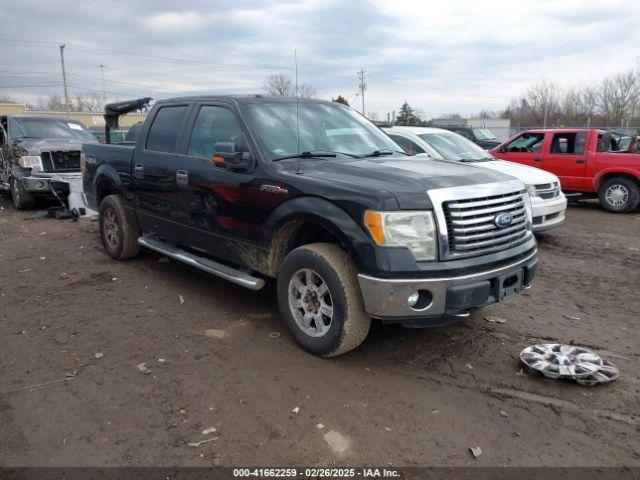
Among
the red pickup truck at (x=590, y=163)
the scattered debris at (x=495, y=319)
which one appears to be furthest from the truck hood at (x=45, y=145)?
the red pickup truck at (x=590, y=163)

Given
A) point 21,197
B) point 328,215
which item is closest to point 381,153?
point 328,215

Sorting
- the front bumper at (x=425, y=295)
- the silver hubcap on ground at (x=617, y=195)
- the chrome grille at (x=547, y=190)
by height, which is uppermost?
the chrome grille at (x=547, y=190)

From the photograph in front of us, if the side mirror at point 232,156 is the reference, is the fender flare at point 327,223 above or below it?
below

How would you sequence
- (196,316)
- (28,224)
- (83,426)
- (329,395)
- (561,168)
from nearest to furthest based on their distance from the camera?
(83,426), (329,395), (196,316), (28,224), (561,168)

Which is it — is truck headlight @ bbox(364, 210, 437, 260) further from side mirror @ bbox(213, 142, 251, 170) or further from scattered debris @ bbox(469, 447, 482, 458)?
side mirror @ bbox(213, 142, 251, 170)

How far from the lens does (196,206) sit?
4.76 metres

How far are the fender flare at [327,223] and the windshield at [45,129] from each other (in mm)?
9185

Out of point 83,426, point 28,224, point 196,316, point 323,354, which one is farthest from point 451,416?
point 28,224

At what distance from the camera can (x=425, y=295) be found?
3.32 metres

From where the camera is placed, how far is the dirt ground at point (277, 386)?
279 cm

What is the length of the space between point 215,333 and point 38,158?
7795mm

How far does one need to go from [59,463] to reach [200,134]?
3137mm

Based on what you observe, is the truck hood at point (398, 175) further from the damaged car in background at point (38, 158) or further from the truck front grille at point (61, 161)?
the truck front grille at point (61, 161)

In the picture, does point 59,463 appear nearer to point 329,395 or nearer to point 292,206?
point 329,395
